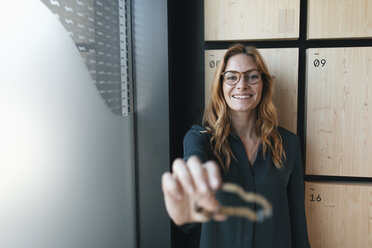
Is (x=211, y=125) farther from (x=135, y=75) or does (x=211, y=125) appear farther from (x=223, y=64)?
(x=135, y=75)

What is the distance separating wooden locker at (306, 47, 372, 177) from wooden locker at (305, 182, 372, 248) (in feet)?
0.29

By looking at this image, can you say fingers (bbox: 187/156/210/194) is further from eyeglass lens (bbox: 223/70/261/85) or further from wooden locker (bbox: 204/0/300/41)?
wooden locker (bbox: 204/0/300/41)

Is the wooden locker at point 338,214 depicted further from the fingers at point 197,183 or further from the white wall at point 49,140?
the fingers at point 197,183

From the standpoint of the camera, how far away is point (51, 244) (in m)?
1.00

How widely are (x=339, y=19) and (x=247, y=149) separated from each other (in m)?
0.83

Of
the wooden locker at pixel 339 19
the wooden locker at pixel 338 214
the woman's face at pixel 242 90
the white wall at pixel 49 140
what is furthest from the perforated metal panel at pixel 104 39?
the wooden locker at pixel 338 214

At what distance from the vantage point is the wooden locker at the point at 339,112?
1585mm

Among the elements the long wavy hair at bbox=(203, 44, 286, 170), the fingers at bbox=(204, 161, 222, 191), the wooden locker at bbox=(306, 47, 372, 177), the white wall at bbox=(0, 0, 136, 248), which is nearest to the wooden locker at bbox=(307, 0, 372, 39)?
the wooden locker at bbox=(306, 47, 372, 177)

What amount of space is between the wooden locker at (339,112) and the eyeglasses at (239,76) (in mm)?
398

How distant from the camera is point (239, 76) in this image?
1.37 metres

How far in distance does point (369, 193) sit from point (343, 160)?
0.22m

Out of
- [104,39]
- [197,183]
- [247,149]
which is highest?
[104,39]

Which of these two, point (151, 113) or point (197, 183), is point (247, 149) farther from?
point (197, 183)

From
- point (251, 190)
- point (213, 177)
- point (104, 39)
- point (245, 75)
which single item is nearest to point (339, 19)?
point (245, 75)
